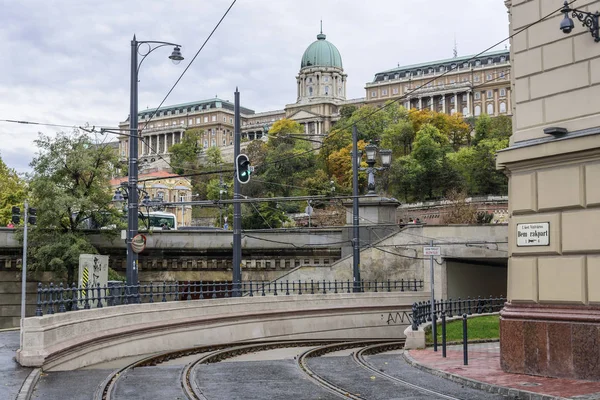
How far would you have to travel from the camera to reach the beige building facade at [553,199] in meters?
14.6

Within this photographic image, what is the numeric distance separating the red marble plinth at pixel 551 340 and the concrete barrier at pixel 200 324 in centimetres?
888

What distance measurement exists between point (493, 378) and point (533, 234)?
110 inches

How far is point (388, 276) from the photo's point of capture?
37.2 m

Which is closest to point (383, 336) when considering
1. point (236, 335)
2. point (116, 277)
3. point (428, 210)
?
point (236, 335)

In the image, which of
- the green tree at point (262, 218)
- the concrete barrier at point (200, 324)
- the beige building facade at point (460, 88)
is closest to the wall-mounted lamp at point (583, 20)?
the concrete barrier at point (200, 324)

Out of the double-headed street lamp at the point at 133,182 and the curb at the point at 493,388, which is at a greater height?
the double-headed street lamp at the point at 133,182

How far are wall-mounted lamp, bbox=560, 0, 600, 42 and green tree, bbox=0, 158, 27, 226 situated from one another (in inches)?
2698

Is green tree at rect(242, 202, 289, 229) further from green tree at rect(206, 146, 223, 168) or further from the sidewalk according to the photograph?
green tree at rect(206, 146, 223, 168)

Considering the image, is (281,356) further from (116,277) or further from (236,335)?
(116,277)

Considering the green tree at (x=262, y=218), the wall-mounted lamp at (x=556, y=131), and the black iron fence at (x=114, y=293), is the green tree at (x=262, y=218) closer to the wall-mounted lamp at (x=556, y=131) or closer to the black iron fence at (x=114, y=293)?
the black iron fence at (x=114, y=293)

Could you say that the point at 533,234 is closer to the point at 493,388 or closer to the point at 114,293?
the point at 493,388

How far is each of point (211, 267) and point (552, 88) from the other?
27985mm

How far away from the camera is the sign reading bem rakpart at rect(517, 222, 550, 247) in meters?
15.3

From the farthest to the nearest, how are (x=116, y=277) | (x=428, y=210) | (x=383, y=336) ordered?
(x=428, y=210) < (x=116, y=277) < (x=383, y=336)
